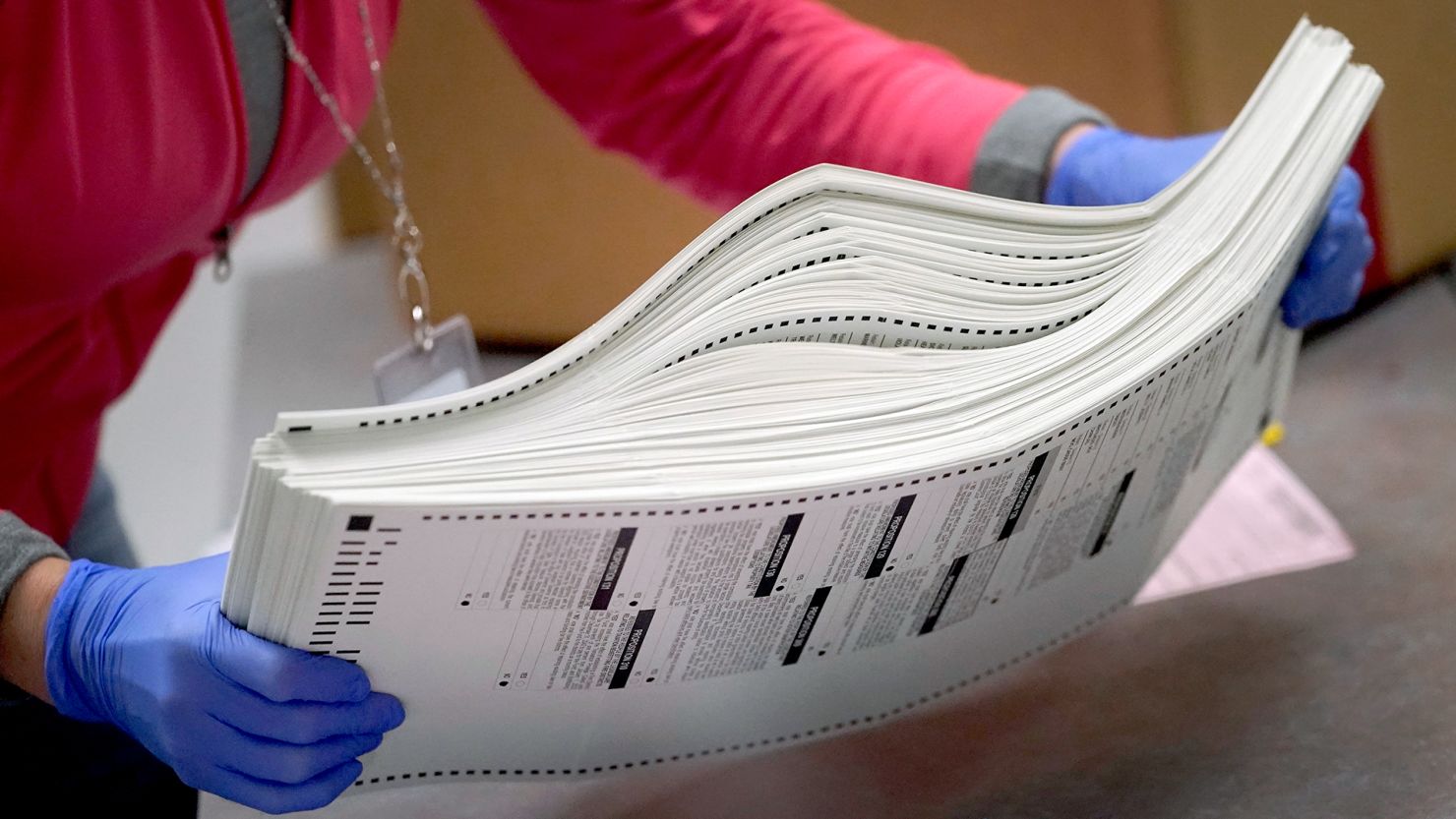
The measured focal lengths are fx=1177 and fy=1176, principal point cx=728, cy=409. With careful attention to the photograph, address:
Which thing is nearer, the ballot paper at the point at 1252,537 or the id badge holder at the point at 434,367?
the id badge holder at the point at 434,367

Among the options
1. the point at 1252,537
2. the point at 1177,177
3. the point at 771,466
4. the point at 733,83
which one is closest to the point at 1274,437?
the point at 1252,537

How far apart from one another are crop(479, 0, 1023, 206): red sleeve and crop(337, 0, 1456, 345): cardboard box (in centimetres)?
3

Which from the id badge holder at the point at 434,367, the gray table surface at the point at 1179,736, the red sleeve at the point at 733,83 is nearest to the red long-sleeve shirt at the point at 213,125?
the red sleeve at the point at 733,83

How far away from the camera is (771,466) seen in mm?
420

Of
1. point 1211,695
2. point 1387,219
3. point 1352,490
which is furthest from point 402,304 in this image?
point 1387,219

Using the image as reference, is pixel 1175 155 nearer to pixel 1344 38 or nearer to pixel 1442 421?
pixel 1344 38

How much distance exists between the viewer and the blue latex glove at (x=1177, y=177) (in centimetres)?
66

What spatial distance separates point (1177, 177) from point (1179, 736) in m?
0.31

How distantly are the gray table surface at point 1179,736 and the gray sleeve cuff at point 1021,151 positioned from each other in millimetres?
266

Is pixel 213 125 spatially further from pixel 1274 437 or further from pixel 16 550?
pixel 1274 437

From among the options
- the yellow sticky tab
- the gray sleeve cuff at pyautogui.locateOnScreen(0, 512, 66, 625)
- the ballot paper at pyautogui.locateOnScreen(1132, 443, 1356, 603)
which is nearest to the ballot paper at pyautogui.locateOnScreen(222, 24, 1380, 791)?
the gray sleeve cuff at pyautogui.locateOnScreen(0, 512, 66, 625)

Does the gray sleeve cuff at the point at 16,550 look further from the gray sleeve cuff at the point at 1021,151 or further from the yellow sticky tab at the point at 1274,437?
the yellow sticky tab at the point at 1274,437

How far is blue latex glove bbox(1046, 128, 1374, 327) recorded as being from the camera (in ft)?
2.16

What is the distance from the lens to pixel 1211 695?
1.95ft
